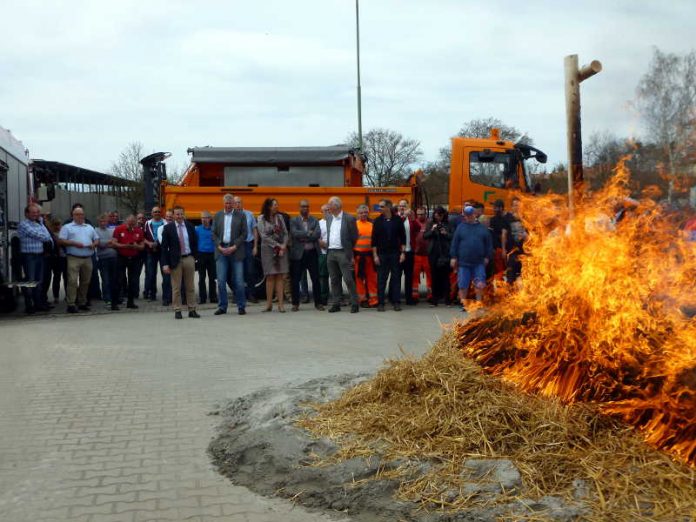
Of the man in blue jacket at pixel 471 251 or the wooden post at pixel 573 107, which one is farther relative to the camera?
the man in blue jacket at pixel 471 251

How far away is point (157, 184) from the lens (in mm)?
18562

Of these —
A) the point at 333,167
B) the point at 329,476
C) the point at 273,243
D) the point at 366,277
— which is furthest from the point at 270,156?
the point at 329,476

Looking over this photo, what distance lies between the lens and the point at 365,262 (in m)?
13.7

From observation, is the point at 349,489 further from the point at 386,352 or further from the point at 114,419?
the point at 386,352

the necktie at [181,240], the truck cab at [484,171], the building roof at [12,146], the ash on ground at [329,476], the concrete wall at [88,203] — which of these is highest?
the concrete wall at [88,203]

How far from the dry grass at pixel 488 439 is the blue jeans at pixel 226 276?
7.34 m

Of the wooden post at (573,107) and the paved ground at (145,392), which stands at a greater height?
the wooden post at (573,107)

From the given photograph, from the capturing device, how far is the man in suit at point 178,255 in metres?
12.4

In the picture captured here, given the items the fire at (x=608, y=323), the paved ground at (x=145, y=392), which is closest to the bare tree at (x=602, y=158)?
the fire at (x=608, y=323)

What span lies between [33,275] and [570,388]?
36.7 ft

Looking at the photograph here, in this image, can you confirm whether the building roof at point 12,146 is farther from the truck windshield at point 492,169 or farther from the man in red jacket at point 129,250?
the truck windshield at point 492,169

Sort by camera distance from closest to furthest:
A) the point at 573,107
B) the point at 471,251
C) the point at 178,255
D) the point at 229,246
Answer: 1. the point at 573,107
2. the point at 471,251
3. the point at 178,255
4. the point at 229,246

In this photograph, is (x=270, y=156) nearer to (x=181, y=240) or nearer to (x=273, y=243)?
(x=273, y=243)

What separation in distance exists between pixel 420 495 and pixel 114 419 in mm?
3033
